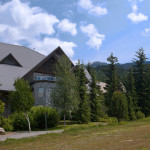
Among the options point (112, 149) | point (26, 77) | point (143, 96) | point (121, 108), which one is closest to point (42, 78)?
point (26, 77)

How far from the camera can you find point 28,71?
33.4 meters

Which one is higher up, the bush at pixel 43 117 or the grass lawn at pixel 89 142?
the bush at pixel 43 117

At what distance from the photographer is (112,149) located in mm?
8547

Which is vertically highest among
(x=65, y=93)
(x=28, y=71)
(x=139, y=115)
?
(x=28, y=71)

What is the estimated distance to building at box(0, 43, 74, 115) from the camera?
30719 mm

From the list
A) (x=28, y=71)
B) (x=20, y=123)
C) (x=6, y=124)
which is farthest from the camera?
(x=28, y=71)

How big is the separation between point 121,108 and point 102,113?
16.1 ft

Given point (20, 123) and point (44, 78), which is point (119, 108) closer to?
point (44, 78)

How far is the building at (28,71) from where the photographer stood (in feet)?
101

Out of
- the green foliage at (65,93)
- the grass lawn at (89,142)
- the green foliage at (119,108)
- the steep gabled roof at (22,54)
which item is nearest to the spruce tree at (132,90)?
the green foliage at (119,108)

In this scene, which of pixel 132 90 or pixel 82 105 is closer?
pixel 82 105

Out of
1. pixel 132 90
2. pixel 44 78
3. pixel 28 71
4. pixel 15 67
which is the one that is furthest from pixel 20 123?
pixel 132 90

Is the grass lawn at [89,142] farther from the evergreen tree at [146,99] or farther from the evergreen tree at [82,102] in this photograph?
the evergreen tree at [146,99]

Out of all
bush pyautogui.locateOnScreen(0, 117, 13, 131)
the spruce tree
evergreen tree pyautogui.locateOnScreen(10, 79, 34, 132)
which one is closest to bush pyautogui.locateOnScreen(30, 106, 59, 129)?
bush pyautogui.locateOnScreen(0, 117, 13, 131)
